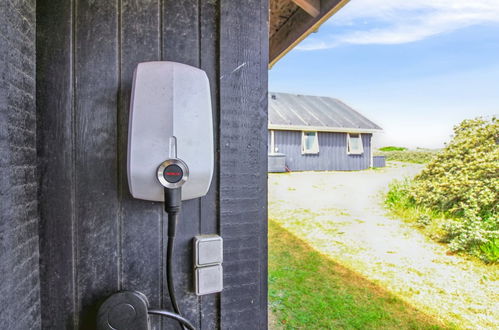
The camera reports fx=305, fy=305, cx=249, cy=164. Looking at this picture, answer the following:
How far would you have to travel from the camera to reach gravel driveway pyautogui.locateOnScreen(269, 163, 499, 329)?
2586mm

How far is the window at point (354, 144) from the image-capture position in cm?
1179

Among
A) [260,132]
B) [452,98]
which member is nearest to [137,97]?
[260,132]

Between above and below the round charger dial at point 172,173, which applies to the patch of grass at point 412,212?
below

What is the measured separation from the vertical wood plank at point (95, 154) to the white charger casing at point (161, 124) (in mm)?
68

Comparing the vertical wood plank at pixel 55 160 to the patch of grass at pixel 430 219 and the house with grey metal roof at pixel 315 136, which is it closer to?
the patch of grass at pixel 430 219

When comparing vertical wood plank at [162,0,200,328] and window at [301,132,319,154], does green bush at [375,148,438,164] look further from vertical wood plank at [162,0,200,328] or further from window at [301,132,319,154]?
vertical wood plank at [162,0,200,328]

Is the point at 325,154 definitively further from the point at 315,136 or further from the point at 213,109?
the point at 213,109

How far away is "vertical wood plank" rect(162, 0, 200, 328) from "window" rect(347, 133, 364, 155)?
1173 centimetres

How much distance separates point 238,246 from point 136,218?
25cm

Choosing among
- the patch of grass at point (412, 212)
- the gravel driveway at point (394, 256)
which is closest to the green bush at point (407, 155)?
the patch of grass at point (412, 212)

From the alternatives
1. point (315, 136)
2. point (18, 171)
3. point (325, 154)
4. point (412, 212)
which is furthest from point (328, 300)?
point (325, 154)

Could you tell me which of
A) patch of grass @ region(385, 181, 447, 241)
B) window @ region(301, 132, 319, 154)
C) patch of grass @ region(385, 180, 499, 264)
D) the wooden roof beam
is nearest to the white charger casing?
the wooden roof beam

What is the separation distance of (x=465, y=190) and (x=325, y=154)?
688 cm

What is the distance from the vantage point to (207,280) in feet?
2.31
